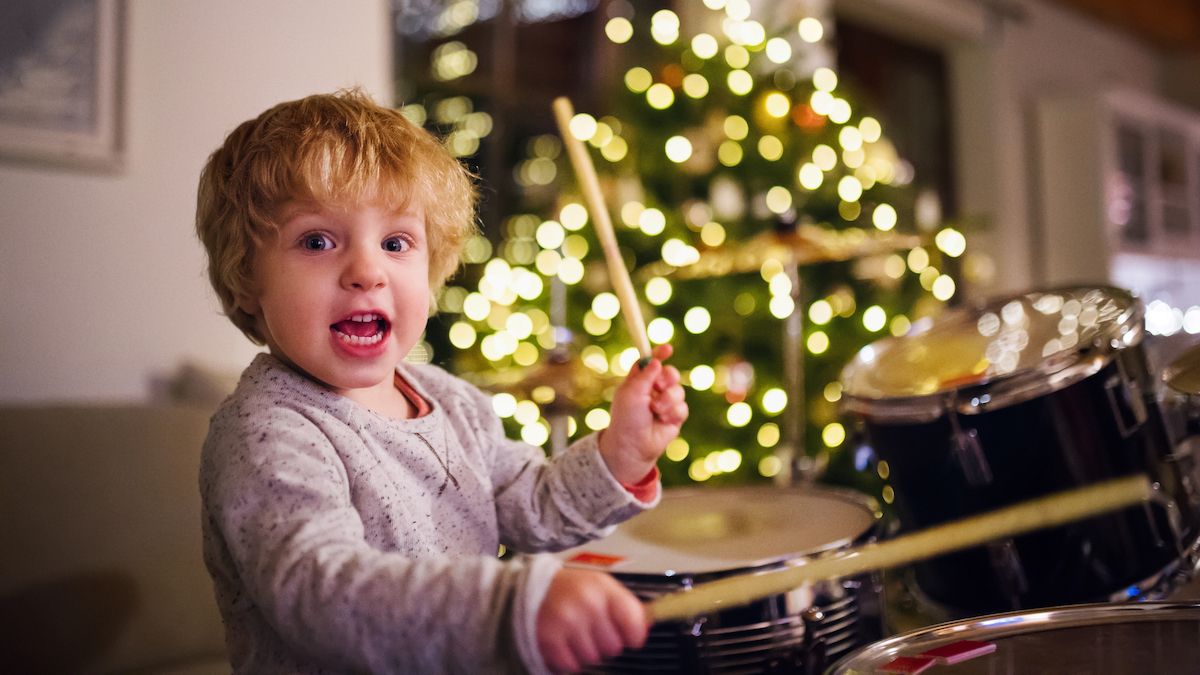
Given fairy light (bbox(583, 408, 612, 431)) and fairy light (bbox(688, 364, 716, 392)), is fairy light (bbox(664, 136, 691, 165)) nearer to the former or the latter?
fairy light (bbox(688, 364, 716, 392))

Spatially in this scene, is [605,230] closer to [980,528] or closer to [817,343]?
[980,528]

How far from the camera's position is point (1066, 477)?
1.02 m

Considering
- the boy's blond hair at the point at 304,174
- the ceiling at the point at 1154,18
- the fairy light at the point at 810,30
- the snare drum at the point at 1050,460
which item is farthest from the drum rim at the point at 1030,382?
the ceiling at the point at 1154,18

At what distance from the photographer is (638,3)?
301 cm

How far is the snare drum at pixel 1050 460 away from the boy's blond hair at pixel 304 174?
62cm

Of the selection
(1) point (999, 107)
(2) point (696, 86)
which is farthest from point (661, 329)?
(1) point (999, 107)

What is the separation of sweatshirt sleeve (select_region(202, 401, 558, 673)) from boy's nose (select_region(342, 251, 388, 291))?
0.43 ft

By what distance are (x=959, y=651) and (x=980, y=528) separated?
7.5 inches

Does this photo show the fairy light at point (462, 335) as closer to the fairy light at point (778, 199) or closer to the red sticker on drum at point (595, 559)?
the fairy light at point (778, 199)

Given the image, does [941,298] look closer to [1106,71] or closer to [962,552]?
[962,552]

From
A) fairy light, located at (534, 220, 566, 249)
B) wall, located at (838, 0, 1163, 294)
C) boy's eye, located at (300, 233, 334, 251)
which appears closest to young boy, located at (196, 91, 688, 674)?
boy's eye, located at (300, 233, 334, 251)

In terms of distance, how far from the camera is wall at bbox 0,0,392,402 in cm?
119

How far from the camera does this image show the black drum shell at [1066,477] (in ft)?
3.34

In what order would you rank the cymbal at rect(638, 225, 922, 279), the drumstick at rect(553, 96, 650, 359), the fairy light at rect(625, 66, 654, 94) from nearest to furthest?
the drumstick at rect(553, 96, 650, 359) → the cymbal at rect(638, 225, 922, 279) → the fairy light at rect(625, 66, 654, 94)
